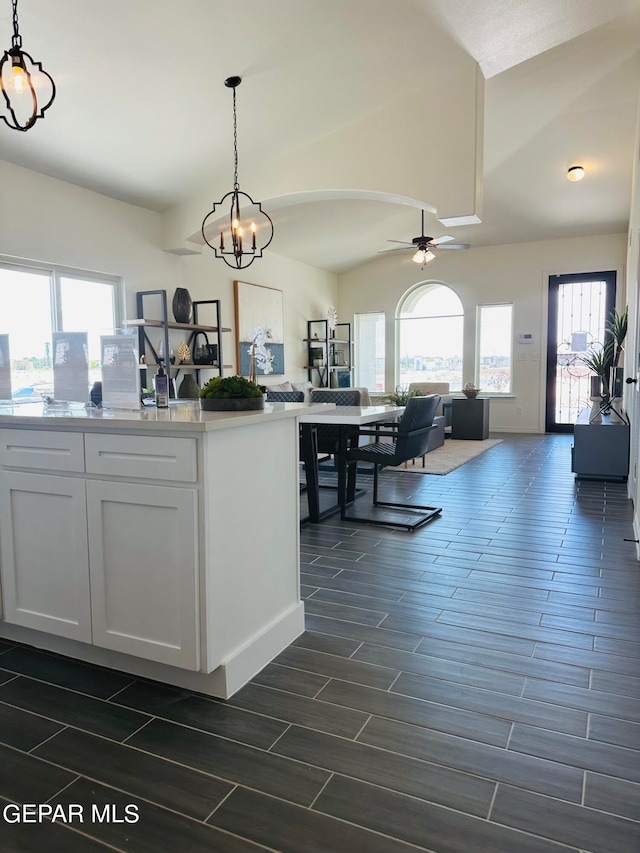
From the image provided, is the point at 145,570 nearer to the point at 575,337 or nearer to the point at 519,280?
the point at 575,337

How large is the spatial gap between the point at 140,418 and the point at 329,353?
7.99 m

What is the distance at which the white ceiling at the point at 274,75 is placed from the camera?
360cm

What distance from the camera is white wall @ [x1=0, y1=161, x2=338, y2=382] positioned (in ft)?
15.3

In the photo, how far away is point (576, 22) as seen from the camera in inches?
167

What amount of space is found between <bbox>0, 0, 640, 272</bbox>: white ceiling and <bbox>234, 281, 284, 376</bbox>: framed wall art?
2.19 meters

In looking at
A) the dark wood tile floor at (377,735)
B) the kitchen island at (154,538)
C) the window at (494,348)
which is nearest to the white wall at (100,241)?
the kitchen island at (154,538)

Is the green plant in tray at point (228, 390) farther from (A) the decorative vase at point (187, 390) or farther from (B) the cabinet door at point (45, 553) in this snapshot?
(A) the decorative vase at point (187, 390)

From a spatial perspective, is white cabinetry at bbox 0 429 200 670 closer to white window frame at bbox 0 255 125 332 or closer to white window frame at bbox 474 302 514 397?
white window frame at bbox 0 255 125 332

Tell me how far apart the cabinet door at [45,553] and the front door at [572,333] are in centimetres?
851

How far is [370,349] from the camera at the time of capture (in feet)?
36.1

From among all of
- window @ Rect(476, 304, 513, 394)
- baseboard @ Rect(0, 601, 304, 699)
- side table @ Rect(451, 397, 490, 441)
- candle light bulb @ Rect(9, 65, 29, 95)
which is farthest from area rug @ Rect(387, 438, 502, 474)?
candle light bulb @ Rect(9, 65, 29, 95)

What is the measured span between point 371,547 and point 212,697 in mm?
1820

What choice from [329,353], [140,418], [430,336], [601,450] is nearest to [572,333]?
[430,336]

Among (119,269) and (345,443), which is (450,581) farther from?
(119,269)
